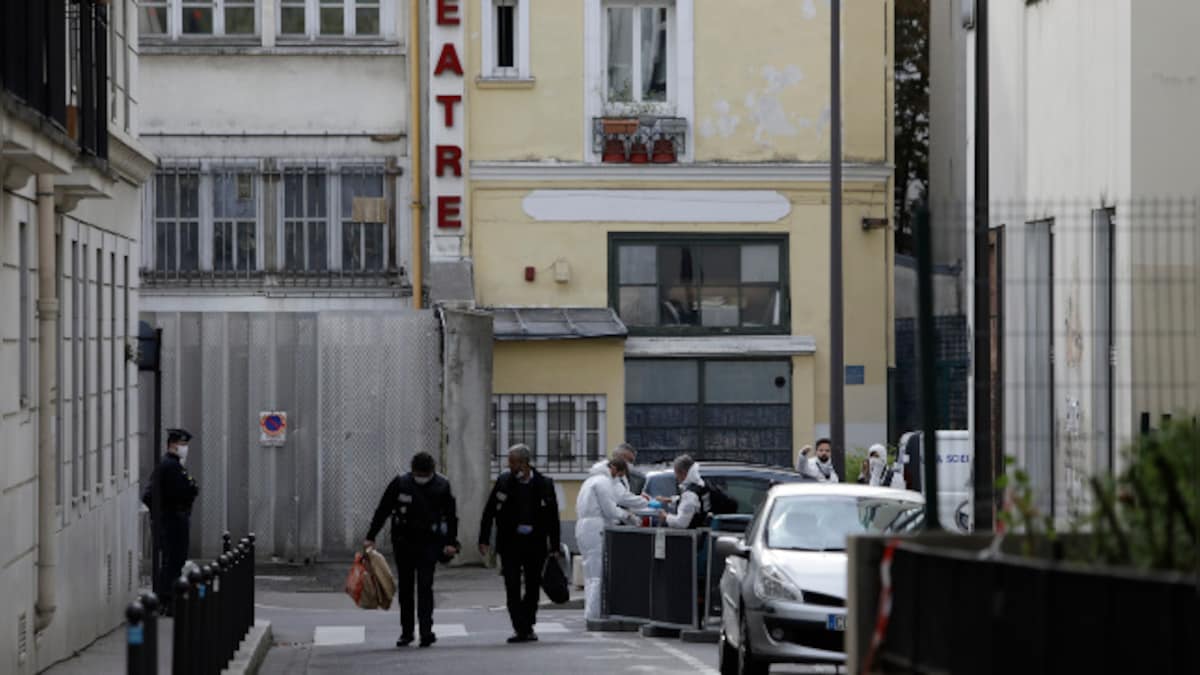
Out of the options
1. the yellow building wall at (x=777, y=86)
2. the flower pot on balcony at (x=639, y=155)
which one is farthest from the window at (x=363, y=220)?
the yellow building wall at (x=777, y=86)

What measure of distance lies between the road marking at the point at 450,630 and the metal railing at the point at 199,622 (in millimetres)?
4014

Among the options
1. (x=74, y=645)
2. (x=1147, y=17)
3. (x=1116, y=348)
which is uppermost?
(x=1147, y=17)

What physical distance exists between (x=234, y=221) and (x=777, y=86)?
831 cm

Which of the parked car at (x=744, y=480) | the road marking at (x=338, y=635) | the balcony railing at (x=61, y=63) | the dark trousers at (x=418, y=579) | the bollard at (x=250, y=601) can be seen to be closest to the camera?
the balcony railing at (x=61, y=63)

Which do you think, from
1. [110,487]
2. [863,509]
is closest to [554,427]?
[110,487]

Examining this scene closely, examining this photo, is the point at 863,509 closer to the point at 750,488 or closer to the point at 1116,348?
the point at 1116,348

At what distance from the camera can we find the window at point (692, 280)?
3806 cm

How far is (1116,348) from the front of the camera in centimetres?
1805

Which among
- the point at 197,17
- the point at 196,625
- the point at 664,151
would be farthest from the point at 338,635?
the point at 197,17

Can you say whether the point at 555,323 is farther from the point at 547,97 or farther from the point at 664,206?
the point at 547,97

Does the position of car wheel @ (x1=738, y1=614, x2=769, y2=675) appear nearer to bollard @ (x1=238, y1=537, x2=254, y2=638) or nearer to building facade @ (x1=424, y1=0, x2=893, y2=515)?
bollard @ (x1=238, y1=537, x2=254, y2=638)

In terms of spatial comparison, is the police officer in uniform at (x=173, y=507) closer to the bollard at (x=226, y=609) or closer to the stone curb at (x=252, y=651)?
the stone curb at (x=252, y=651)

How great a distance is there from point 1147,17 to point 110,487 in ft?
31.7

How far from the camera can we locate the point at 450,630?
25.4m
